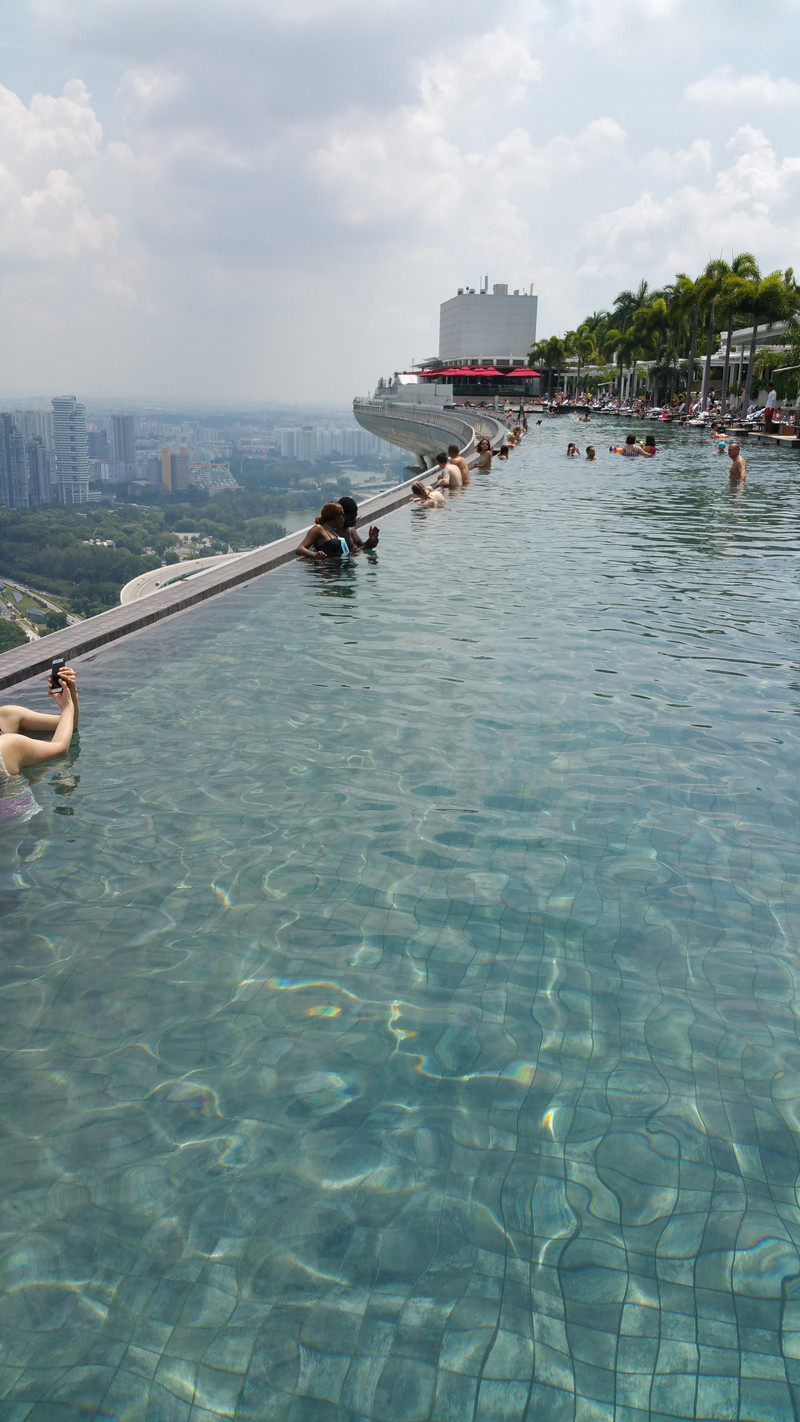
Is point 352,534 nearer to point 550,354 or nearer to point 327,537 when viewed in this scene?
point 327,537

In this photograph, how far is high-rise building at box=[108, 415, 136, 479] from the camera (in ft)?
512

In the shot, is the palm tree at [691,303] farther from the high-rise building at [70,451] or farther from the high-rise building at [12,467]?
the high-rise building at [12,467]

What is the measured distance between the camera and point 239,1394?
214 centimetres

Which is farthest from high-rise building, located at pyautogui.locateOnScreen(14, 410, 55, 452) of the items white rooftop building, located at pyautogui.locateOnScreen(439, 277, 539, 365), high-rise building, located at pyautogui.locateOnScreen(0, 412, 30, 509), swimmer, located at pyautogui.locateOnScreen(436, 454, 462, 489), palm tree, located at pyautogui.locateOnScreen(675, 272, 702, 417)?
swimmer, located at pyautogui.locateOnScreen(436, 454, 462, 489)

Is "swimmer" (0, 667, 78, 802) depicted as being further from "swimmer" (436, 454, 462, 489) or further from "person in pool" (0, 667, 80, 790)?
"swimmer" (436, 454, 462, 489)

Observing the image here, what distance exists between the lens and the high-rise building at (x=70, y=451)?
118438 millimetres

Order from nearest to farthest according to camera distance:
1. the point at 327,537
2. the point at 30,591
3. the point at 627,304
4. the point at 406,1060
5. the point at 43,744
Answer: the point at 406,1060 → the point at 43,744 → the point at 327,537 → the point at 30,591 → the point at 627,304

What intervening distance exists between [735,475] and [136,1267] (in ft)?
71.2

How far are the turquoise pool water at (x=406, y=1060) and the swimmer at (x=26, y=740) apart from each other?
152 millimetres

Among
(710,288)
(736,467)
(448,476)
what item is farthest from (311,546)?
(710,288)

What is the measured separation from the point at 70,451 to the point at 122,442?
26782 mm

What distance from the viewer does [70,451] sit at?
13438 cm

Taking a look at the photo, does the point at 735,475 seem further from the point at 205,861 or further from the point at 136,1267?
the point at 136,1267

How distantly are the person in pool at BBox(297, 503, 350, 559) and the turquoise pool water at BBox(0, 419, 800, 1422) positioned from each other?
570cm
